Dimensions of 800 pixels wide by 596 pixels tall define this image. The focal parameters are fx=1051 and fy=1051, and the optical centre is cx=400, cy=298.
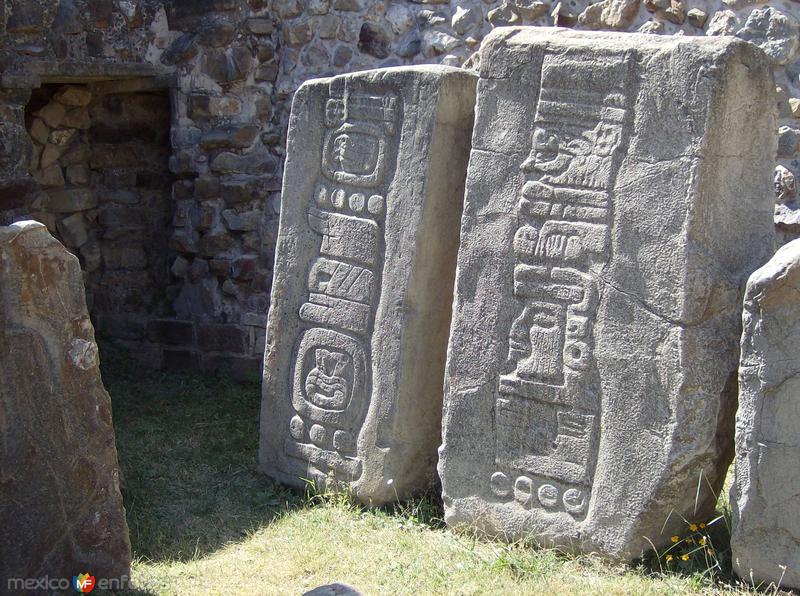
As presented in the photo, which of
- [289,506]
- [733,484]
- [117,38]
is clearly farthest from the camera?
[117,38]

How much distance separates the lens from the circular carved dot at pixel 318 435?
4137mm

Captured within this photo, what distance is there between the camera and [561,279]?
347 centimetres

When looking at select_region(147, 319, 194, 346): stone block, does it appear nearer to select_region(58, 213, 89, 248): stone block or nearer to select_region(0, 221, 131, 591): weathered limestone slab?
select_region(58, 213, 89, 248): stone block

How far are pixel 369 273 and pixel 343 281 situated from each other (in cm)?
13

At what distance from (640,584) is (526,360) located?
2.63 ft

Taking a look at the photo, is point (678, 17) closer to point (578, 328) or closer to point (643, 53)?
point (643, 53)

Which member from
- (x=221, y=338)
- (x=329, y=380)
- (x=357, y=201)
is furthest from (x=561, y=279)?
(x=221, y=338)

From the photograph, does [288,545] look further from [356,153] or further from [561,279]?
[356,153]

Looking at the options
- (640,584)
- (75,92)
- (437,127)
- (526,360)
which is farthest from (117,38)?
(640,584)

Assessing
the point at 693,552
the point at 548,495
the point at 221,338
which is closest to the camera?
the point at 693,552

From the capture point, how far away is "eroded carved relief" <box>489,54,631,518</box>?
3391mm

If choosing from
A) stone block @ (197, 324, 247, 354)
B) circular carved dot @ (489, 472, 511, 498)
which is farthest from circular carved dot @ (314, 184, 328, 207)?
stone block @ (197, 324, 247, 354)

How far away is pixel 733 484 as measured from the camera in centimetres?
321

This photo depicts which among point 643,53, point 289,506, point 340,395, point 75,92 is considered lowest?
point 289,506
